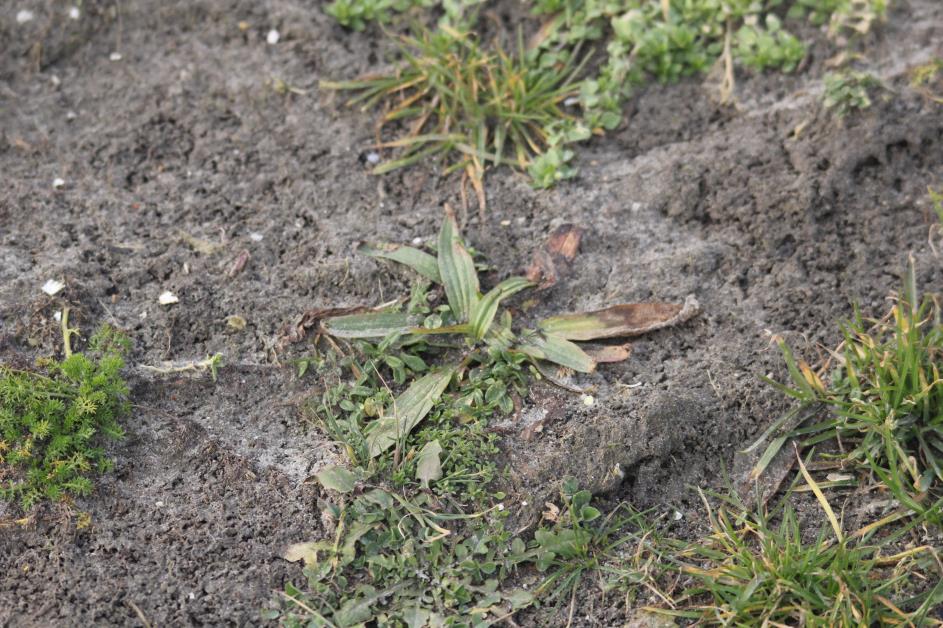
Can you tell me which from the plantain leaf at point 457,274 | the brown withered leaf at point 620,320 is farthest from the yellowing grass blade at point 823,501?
the plantain leaf at point 457,274

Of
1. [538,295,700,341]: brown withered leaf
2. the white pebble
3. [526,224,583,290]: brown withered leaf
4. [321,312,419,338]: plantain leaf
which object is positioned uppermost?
the white pebble

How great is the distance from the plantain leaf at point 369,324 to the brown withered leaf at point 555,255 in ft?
1.45

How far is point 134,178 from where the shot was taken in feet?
11.5

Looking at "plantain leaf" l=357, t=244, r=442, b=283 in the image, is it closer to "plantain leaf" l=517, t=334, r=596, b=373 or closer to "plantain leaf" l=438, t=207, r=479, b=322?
"plantain leaf" l=438, t=207, r=479, b=322

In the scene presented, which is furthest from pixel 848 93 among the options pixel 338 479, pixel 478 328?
pixel 338 479

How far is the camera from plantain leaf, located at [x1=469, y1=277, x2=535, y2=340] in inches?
118

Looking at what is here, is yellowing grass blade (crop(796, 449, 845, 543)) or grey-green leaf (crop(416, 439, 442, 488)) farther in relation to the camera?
grey-green leaf (crop(416, 439, 442, 488))

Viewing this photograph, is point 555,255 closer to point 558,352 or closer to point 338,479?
point 558,352

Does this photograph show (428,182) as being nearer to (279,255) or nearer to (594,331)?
(279,255)

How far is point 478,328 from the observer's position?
9.82 feet

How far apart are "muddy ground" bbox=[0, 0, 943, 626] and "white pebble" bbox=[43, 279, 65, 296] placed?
3 centimetres

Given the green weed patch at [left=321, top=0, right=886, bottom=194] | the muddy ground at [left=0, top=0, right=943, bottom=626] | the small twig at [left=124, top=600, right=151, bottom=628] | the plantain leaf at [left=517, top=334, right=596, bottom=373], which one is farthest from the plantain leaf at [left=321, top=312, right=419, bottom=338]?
→ the small twig at [left=124, top=600, right=151, bottom=628]

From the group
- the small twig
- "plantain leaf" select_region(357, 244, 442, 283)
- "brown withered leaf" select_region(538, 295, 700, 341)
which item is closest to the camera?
the small twig

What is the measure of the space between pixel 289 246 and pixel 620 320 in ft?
3.72
